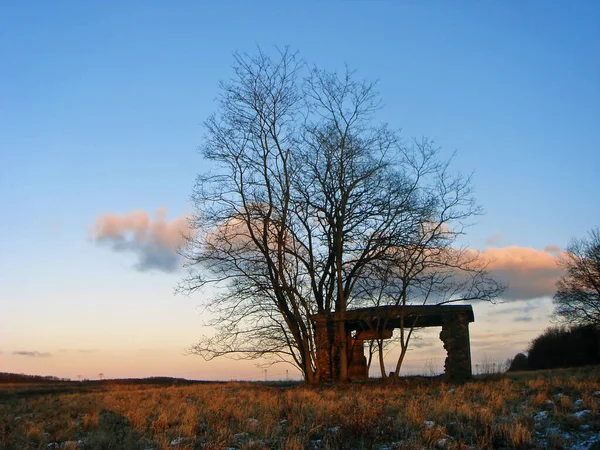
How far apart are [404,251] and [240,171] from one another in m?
6.71

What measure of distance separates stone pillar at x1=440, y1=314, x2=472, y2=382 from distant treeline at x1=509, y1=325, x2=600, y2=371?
32716mm

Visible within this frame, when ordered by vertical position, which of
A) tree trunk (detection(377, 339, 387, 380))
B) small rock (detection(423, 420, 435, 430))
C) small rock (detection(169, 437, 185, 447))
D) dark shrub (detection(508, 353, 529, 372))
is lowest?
small rock (detection(169, 437, 185, 447))

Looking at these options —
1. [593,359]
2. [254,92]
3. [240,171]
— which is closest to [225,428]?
[240,171]

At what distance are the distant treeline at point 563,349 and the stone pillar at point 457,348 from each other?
32716 millimetres

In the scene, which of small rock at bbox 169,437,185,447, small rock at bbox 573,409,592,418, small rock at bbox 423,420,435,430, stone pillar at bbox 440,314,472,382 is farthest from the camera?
stone pillar at bbox 440,314,472,382

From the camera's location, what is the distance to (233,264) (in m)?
22.4

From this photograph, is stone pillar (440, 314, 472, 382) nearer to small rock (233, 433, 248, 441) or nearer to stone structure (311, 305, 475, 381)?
stone structure (311, 305, 475, 381)

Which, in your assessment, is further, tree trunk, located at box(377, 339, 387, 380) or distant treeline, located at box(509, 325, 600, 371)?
distant treeline, located at box(509, 325, 600, 371)

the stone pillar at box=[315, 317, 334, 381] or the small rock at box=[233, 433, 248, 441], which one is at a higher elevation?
the stone pillar at box=[315, 317, 334, 381]

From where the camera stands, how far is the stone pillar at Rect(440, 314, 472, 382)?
23.1 metres

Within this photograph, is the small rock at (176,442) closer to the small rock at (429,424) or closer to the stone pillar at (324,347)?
the small rock at (429,424)

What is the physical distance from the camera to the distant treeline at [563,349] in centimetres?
5324

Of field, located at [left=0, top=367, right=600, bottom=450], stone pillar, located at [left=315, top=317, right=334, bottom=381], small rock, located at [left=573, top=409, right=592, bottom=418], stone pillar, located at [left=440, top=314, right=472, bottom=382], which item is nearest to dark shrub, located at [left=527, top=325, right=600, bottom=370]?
stone pillar, located at [left=440, top=314, right=472, bottom=382]

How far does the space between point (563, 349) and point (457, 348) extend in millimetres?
38761
